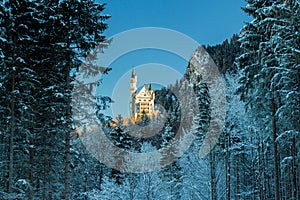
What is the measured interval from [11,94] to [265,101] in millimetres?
11792

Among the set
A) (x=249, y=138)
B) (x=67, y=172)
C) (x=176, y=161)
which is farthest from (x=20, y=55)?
(x=176, y=161)

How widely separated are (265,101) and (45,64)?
10.7 m

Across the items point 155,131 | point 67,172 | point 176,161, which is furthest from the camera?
point 155,131

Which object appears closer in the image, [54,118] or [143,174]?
[54,118]

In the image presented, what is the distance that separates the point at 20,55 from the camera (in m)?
12.6

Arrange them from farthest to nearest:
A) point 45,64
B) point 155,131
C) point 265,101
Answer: point 155,131 < point 265,101 < point 45,64

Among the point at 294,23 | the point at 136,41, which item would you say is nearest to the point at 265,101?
the point at 294,23

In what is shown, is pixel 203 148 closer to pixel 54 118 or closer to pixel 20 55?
pixel 54 118

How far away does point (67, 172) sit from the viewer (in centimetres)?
1327

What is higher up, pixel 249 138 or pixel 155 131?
pixel 155 131

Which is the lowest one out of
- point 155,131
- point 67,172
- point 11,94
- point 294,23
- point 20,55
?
point 67,172

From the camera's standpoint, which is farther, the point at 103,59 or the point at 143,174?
the point at 143,174

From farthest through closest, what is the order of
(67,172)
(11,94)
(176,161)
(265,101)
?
(176,161) → (265,101) → (67,172) → (11,94)

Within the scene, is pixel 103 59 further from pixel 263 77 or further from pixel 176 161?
pixel 176 161
